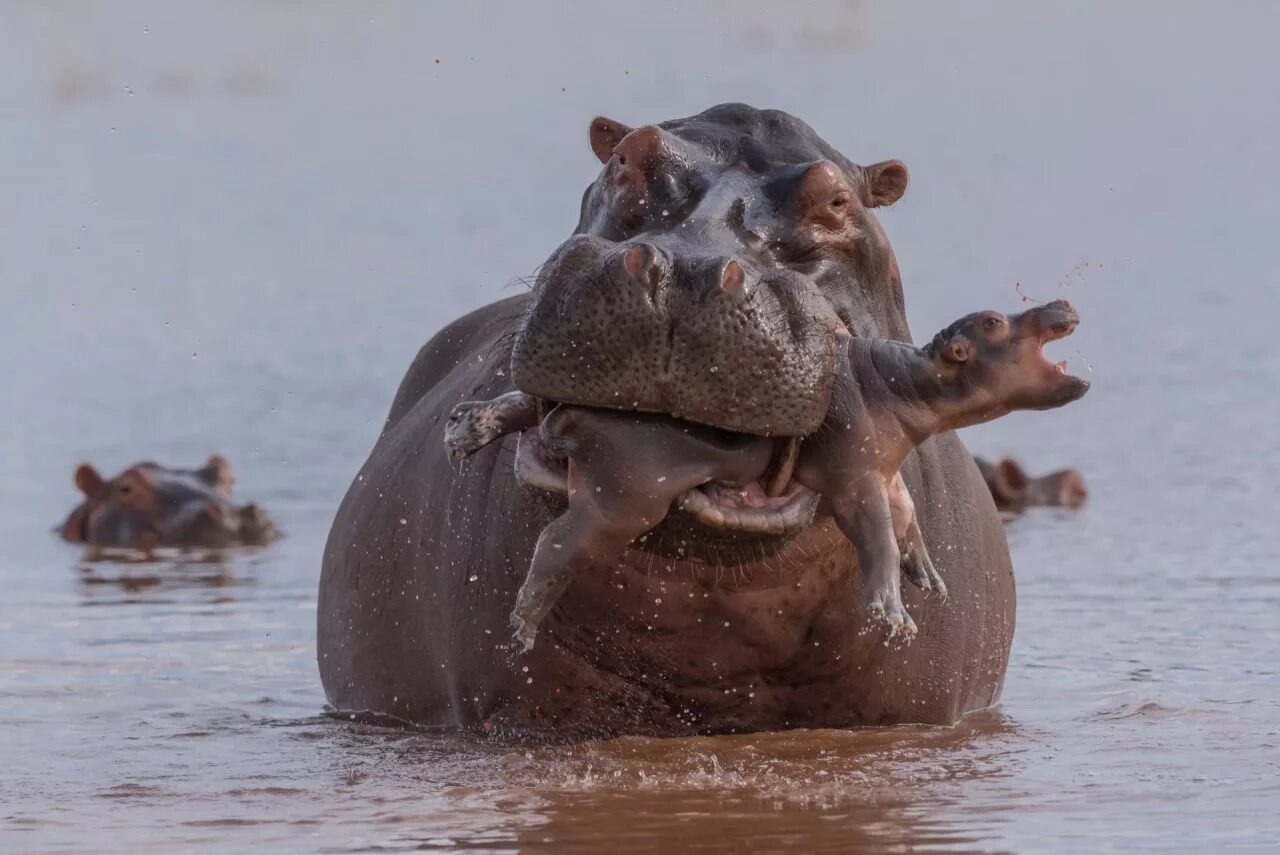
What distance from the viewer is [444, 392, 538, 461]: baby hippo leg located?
5.21 m

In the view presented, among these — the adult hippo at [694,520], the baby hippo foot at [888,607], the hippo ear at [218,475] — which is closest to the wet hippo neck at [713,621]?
the adult hippo at [694,520]

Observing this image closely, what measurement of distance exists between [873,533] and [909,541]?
20cm

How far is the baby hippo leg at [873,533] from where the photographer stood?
4.90 meters

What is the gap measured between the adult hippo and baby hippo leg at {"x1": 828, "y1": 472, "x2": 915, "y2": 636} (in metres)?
0.15

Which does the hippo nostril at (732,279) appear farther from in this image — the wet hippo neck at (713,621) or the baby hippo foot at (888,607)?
the wet hippo neck at (713,621)

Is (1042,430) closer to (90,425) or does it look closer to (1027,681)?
(90,425)

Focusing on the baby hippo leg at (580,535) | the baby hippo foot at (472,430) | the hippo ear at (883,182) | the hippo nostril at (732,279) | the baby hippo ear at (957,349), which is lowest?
the baby hippo leg at (580,535)

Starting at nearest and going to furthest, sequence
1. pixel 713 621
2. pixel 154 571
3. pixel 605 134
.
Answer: pixel 713 621 < pixel 605 134 < pixel 154 571

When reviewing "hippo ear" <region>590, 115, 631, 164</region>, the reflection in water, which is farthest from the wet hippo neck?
the reflection in water

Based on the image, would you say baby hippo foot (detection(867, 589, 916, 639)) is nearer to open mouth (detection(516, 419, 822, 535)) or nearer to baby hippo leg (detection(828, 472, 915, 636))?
baby hippo leg (detection(828, 472, 915, 636))

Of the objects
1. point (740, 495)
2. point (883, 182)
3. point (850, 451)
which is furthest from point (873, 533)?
point (883, 182)

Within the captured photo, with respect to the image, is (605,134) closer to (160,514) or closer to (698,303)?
(698,303)

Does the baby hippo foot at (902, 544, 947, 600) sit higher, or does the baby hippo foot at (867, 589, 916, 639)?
the baby hippo foot at (902, 544, 947, 600)

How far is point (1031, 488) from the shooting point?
40.3ft
